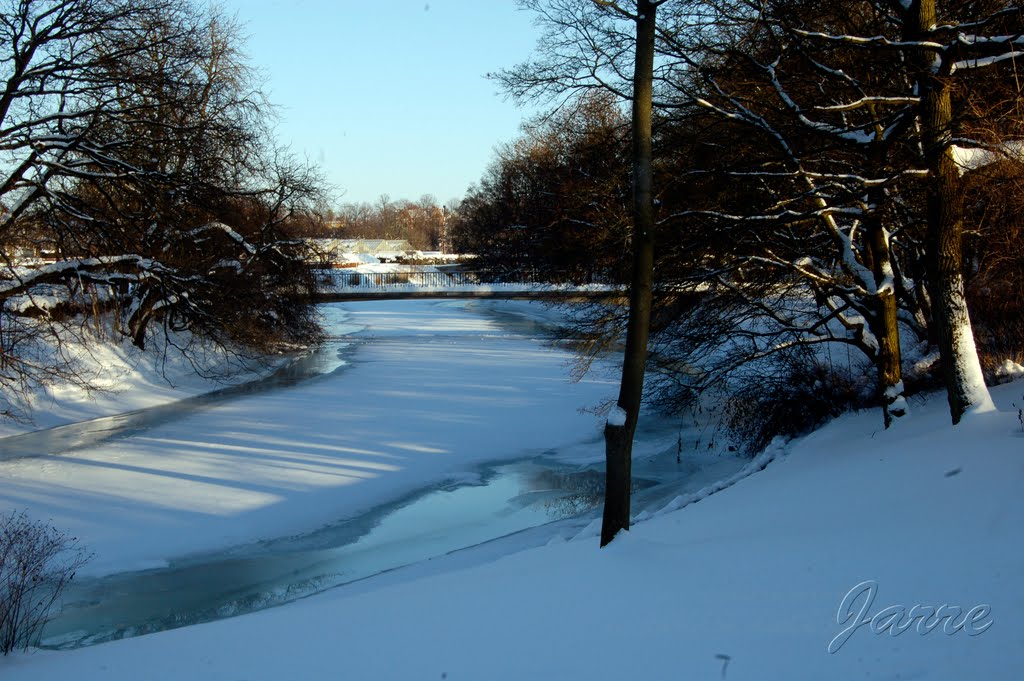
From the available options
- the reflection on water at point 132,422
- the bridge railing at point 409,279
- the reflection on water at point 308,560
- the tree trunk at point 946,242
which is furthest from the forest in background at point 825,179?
the bridge railing at point 409,279

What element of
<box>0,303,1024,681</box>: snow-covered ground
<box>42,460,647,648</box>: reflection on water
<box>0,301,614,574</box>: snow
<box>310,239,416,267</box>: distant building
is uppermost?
<box>310,239,416,267</box>: distant building

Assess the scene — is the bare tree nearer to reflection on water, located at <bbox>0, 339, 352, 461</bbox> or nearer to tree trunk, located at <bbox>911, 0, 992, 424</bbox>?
reflection on water, located at <bbox>0, 339, 352, 461</bbox>

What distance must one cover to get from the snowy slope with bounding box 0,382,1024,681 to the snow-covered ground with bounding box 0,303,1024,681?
0.05 feet

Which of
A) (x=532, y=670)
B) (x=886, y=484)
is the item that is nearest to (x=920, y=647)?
(x=532, y=670)

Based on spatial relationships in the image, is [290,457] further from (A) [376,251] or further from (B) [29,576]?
(A) [376,251]

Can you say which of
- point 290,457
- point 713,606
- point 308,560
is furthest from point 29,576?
point 713,606

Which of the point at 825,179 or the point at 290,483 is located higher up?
the point at 825,179

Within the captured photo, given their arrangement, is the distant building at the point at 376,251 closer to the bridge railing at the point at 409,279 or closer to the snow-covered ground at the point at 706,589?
the bridge railing at the point at 409,279

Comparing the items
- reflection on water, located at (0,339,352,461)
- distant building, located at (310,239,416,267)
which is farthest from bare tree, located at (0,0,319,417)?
distant building, located at (310,239,416,267)

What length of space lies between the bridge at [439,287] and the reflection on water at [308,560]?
15.9 feet

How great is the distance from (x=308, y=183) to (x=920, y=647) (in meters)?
26.7

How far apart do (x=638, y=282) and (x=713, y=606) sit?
3175mm

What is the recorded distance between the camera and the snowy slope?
4.28 meters

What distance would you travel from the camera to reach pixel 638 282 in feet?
24.2
